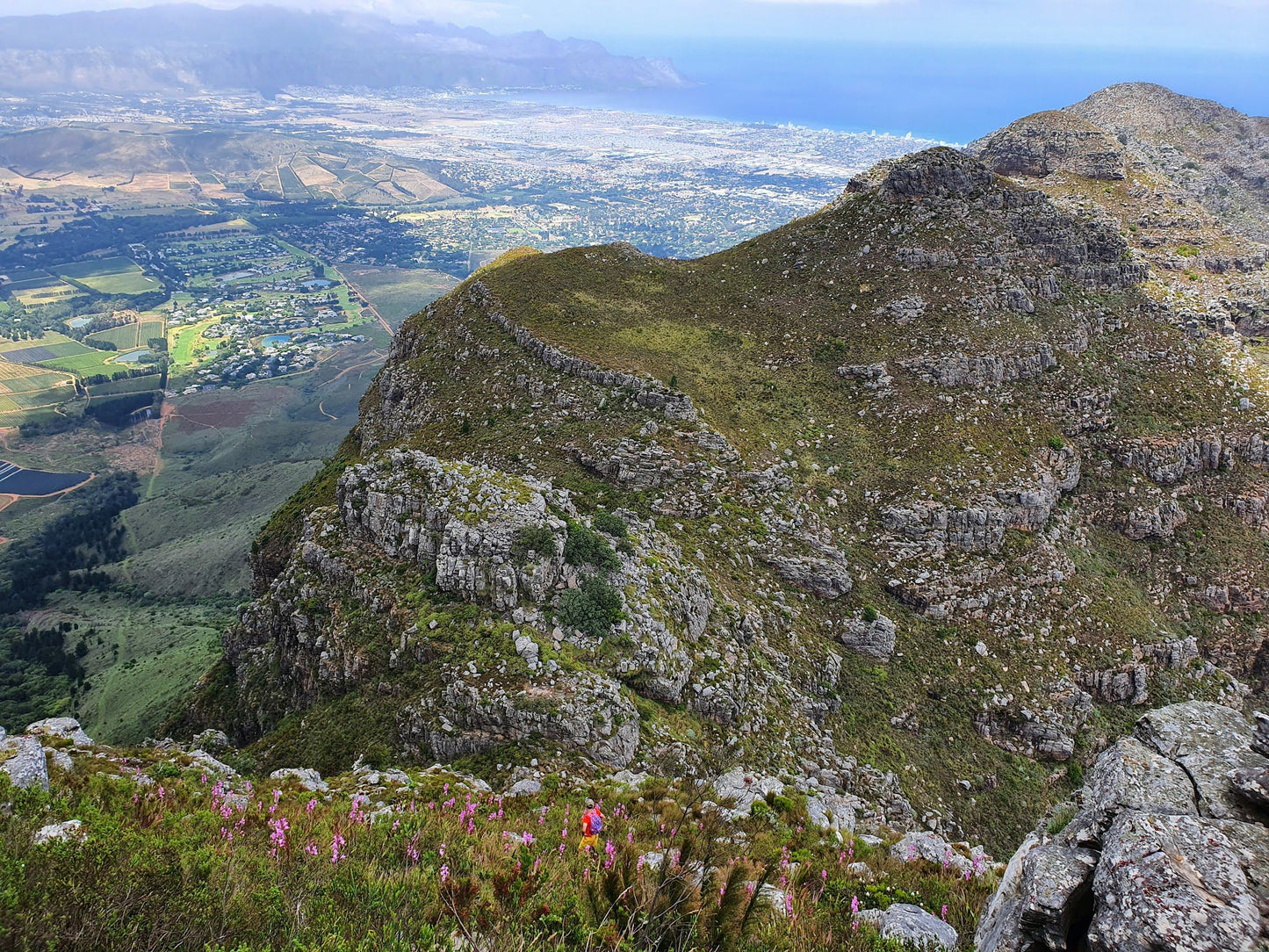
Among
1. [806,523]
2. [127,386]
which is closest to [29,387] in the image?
[127,386]

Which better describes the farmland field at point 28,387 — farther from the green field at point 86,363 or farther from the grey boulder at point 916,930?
the grey boulder at point 916,930

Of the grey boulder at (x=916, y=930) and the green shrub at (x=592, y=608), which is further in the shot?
the green shrub at (x=592, y=608)

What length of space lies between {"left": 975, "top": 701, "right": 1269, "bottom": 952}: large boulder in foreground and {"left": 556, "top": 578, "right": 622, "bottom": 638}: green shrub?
1383 centimetres

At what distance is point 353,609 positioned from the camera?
23047 millimetres

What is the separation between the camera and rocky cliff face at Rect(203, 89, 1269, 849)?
21.0m

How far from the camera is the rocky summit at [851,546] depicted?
18203 mm

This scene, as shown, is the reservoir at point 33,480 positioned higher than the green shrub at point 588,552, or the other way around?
the green shrub at point 588,552

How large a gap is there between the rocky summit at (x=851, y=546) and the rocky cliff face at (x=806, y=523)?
169 mm

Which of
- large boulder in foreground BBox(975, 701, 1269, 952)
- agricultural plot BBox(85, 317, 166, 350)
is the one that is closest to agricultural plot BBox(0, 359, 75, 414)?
agricultural plot BBox(85, 317, 166, 350)

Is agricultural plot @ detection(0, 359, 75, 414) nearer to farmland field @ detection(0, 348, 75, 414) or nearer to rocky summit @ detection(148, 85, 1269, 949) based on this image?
farmland field @ detection(0, 348, 75, 414)

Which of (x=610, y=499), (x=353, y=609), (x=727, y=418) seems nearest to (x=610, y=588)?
(x=610, y=499)

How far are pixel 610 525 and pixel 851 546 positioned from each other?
12.2 m

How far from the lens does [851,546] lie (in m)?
29.5

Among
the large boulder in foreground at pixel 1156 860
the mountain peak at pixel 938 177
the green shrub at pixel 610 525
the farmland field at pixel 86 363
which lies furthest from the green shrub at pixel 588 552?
the farmland field at pixel 86 363
